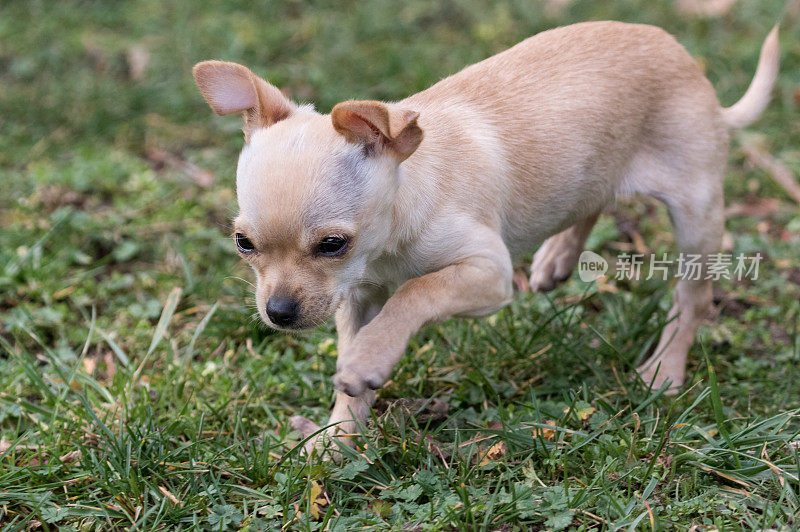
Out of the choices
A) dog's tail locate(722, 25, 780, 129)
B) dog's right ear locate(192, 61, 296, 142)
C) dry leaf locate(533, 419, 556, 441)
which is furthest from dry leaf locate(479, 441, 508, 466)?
A: dog's tail locate(722, 25, 780, 129)

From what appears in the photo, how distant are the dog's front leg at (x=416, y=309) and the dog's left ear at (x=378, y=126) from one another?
1.67ft

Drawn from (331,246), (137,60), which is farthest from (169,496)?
(137,60)

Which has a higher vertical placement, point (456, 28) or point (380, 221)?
point (380, 221)

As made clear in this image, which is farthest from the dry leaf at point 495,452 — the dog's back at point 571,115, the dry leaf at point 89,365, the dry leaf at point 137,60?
the dry leaf at point 137,60

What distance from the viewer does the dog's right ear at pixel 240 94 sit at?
3178mm

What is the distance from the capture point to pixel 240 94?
3.23 m

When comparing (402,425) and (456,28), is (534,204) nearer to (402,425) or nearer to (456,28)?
(402,425)

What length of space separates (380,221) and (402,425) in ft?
2.94

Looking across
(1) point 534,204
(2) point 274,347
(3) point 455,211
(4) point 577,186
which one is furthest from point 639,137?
(2) point 274,347

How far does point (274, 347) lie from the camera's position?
4.40 m

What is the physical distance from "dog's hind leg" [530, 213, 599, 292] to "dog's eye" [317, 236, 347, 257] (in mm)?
1973

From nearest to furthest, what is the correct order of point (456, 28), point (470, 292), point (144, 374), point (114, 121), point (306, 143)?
1. point (306, 143)
2. point (470, 292)
3. point (144, 374)
4. point (114, 121)
5. point (456, 28)

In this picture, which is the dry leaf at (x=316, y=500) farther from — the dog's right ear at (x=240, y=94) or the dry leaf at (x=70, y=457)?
the dog's right ear at (x=240, y=94)

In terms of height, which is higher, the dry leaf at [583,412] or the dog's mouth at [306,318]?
the dog's mouth at [306,318]
